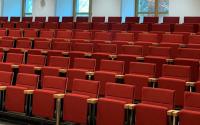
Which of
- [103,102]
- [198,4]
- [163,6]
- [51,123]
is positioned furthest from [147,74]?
[163,6]

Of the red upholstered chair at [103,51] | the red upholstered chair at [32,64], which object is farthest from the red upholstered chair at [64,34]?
the red upholstered chair at [32,64]

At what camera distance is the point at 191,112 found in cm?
126

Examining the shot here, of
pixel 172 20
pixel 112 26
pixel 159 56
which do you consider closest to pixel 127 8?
pixel 172 20

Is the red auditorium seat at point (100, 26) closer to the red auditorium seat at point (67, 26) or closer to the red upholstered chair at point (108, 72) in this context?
the red auditorium seat at point (67, 26)

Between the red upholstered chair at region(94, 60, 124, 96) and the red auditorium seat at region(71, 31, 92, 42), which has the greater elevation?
the red auditorium seat at region(71, 31, 92, 42)

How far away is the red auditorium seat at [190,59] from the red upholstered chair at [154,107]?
1.24 ft

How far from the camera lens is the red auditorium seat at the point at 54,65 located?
6.30ft

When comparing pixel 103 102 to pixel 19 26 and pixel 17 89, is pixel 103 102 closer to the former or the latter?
pixel 17 89

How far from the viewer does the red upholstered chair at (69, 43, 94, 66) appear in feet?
7.06

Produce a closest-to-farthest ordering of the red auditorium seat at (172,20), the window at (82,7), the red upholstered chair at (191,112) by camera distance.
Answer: the red upholstered chair at (191,112), the red auditorium seat at (172,20), the window at (82,7)

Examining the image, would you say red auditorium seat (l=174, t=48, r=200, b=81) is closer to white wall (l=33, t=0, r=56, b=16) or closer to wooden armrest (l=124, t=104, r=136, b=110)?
wooden armrest (l=124, t=104, r=136, b=110)

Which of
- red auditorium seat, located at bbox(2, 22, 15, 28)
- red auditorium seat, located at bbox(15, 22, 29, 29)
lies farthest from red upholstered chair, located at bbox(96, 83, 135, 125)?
red auditorium seat, located at bbox(2, 22, 15, 28)

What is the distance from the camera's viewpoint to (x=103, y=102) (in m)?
1.45

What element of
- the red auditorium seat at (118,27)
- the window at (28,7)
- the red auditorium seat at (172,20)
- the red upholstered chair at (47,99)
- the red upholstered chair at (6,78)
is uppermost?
the window at (28,7)
